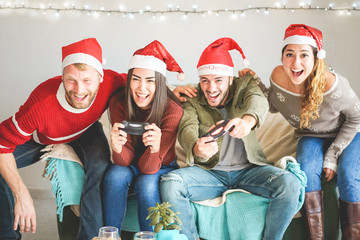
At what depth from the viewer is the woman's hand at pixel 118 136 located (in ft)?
5.84

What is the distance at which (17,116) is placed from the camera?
1896 mm

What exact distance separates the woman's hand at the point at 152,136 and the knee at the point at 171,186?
14cm

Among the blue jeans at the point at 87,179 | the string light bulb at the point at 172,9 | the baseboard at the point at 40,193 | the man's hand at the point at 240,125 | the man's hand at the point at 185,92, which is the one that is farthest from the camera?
the baseboard at the point at 40,193

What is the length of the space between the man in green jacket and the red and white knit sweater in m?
0.41

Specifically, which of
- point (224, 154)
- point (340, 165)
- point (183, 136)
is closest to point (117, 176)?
point (183, 136)

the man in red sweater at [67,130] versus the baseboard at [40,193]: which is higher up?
the man in red sweater at [67,130]

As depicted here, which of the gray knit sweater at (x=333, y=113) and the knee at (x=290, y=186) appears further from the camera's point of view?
the gray knit sweater at (x=333, y=113)

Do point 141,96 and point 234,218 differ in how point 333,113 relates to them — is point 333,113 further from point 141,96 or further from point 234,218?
point 141,96

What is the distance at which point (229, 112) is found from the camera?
203 centimetres

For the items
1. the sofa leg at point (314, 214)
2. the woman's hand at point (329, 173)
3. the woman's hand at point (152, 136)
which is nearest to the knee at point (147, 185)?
the woman's hand at point (152, 136)

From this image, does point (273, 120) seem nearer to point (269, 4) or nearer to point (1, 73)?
point (269, 4)

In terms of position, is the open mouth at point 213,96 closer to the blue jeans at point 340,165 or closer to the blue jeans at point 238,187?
the blue jeans at point 238,187

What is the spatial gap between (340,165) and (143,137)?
2.95ft

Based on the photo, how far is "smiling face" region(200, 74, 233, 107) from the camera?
6.53 feet
